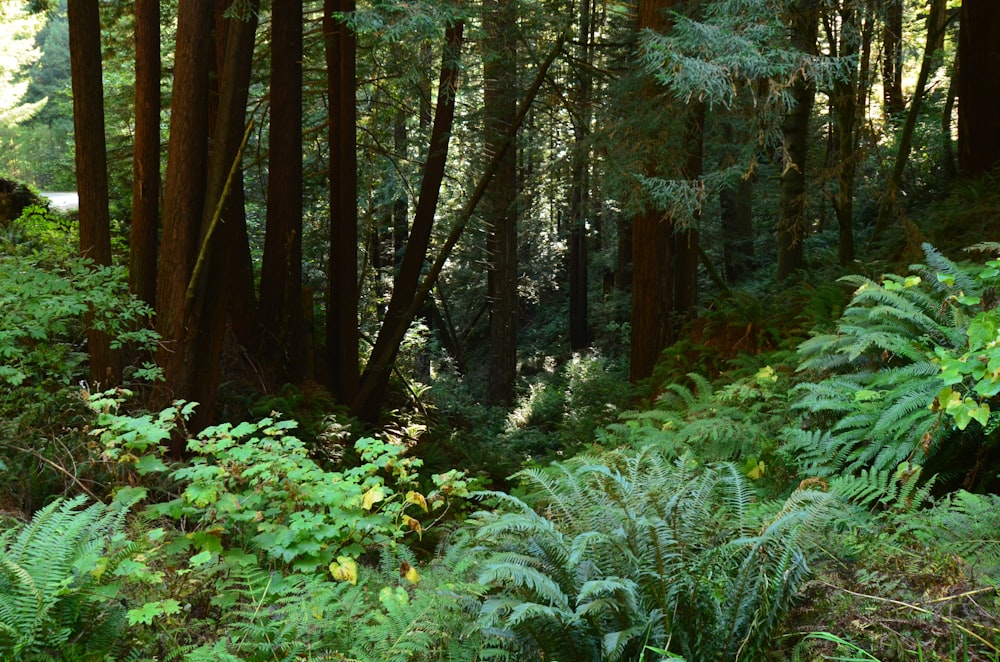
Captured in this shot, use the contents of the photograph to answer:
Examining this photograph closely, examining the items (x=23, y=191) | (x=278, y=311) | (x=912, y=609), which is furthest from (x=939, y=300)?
(x=23, y=191)

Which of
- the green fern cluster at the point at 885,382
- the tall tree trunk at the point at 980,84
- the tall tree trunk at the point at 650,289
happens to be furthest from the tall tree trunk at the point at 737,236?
the green fern cluster at the point at 885,382

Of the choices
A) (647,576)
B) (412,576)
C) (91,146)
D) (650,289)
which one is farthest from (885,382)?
(91,146)

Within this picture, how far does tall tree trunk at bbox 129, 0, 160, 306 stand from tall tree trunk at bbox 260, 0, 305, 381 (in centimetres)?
163

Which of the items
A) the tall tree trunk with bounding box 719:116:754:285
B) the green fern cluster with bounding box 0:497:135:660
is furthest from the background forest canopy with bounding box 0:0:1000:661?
the tall tree trunk with bounding box 719:116:754:285

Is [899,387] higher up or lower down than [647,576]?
higher up

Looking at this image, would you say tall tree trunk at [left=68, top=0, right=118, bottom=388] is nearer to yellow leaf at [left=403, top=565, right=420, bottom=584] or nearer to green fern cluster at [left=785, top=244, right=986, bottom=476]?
yellow leaf at [left=403, top=565, right=420, bottom=584]

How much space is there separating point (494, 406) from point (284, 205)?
7842mm

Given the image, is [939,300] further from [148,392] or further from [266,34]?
[266,34]

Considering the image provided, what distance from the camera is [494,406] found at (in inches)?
620

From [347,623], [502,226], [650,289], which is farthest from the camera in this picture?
[502,226]

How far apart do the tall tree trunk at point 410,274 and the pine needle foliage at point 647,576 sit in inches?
262

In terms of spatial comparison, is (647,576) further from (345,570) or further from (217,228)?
(217,228)

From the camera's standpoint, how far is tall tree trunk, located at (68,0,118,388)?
6.69 m

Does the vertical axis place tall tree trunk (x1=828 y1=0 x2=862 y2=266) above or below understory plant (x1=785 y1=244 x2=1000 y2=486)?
above
